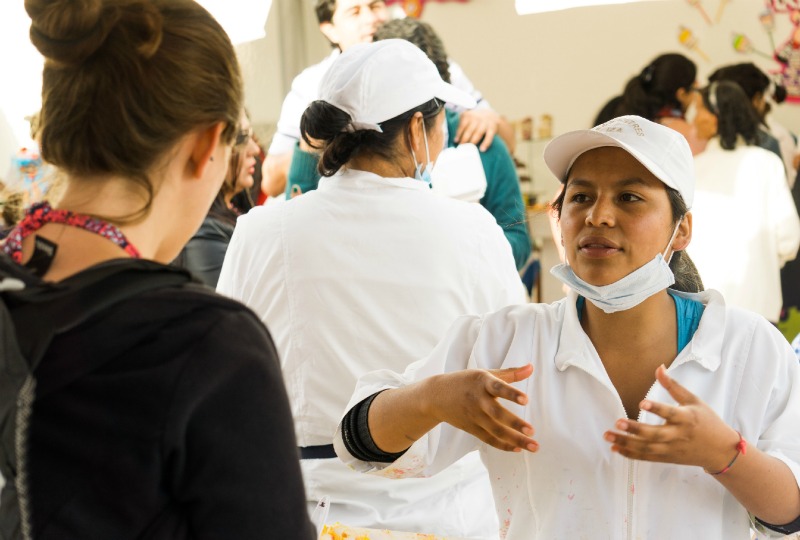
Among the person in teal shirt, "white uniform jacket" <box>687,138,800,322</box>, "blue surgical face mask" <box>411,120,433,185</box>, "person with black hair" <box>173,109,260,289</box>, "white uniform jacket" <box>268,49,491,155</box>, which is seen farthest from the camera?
"white uniform jacket" <box>687,138,800,322</box>

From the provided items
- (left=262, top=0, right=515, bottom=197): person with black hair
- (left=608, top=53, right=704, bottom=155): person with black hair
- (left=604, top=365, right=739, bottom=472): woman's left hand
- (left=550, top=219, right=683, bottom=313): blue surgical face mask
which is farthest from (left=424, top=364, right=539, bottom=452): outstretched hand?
(left=608, top=53, right=704, bottom=155): person with black hair

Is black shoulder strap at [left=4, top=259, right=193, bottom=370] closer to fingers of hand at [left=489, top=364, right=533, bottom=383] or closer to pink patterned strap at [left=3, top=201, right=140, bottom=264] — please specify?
pink patterned strap at [left=3, top=201, right=140, bottom=264]

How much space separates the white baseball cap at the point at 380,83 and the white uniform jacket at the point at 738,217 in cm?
236

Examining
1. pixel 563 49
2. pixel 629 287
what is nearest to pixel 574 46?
pixel 563 49

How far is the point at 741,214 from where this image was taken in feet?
13.9

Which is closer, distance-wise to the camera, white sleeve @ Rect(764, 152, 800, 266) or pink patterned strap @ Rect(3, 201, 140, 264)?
pink patterned strap @ Rect(3, 201, 140, 264)

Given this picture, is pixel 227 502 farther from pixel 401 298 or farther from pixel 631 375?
pixel 401 298

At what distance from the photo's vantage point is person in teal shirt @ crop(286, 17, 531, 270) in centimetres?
293

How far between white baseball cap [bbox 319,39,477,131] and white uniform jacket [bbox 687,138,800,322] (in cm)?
236

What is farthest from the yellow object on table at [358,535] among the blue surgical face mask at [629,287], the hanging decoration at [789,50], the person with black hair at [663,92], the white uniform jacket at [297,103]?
the hanging decoration at [789,50]

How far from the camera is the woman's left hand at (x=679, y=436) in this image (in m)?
1.22

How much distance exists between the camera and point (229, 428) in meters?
0.89

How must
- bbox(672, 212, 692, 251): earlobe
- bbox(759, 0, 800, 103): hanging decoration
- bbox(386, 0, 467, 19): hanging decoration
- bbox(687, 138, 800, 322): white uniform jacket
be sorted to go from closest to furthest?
1. bbox(672, 212, 692, 251): earlobe
2. bbox(687, 138, 800, 322): white uniform jacket
3. bbox(759, 0, 800, 103): hanging decoration
4. bbox(386, 0, 467, 19): hanging decoration

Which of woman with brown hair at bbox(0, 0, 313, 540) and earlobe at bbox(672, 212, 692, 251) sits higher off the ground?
woman with brown hair at bbox(0, 0, 313, 540)
